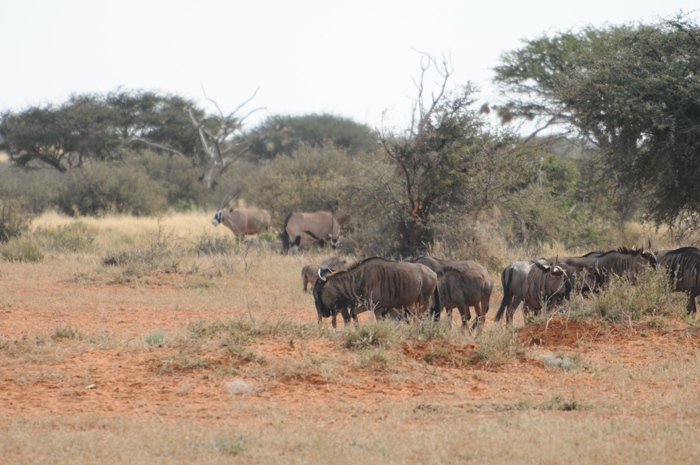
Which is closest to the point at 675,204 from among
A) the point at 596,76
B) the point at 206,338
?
the point at 596,76

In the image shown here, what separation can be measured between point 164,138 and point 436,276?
3280cm

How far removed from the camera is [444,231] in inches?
604

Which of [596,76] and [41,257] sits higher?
[596,76]

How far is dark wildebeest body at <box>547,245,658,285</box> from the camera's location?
9.23 meters

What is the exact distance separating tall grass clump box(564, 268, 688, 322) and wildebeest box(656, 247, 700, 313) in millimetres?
849

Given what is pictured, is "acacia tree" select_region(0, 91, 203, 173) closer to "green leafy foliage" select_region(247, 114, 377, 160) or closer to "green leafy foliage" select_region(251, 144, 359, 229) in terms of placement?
"green leafy foliage" select_region(247, 114, 377, 160)

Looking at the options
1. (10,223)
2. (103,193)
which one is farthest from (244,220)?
(103,193)

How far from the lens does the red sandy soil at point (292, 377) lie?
5430 mm

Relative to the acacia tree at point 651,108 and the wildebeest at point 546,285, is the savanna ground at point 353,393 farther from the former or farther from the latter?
the acacia tree at point 651,108

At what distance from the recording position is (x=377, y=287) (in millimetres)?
Result: 8180

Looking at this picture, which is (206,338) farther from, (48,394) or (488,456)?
(488,456)

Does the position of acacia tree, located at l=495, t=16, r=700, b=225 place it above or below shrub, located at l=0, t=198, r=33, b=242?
above

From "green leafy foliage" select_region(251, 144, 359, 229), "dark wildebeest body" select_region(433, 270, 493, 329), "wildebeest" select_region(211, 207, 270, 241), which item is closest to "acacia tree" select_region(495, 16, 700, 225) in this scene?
"dark wildebeest body" select_region(433, 270, 493, 329)

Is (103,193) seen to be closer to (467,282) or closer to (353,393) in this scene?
(467,282)
